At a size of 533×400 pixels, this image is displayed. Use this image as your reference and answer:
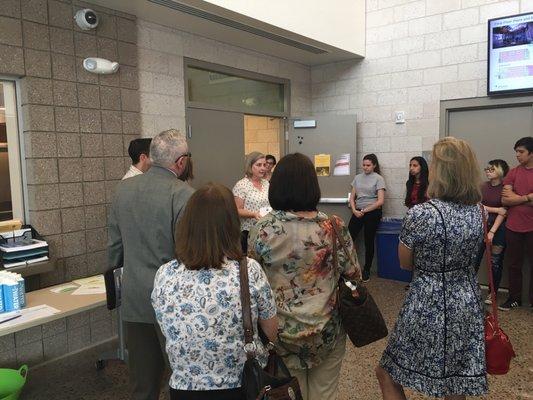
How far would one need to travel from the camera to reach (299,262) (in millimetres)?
1503

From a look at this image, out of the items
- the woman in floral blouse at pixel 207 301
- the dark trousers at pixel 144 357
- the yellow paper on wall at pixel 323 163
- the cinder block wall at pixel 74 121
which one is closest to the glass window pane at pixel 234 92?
the cinder block wall at pixel 74 121

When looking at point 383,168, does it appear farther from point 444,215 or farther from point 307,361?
point 307,361

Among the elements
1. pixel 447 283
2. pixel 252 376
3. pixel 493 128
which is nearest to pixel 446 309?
pixel 447 283

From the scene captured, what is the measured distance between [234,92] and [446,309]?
337 centimetres

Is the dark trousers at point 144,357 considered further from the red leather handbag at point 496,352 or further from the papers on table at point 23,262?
the red leather handbag at point 496,352

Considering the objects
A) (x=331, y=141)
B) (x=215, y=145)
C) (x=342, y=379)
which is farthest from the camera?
(x=331, y=141)

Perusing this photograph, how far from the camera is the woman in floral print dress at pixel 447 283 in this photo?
1654mm

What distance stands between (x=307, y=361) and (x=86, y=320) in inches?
86.8

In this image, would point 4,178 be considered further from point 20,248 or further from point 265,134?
point 265,134

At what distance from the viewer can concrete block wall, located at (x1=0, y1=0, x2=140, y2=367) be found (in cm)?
279

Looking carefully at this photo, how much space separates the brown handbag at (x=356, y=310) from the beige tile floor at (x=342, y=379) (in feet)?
3.70

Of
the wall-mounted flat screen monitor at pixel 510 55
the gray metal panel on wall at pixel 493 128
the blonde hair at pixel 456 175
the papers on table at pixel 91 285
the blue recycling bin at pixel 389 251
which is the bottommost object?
the blue recycling bin at pixel 389 251

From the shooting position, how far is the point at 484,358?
172 centimetres

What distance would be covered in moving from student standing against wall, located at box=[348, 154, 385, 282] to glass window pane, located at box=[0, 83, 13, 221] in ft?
A: 11.0
